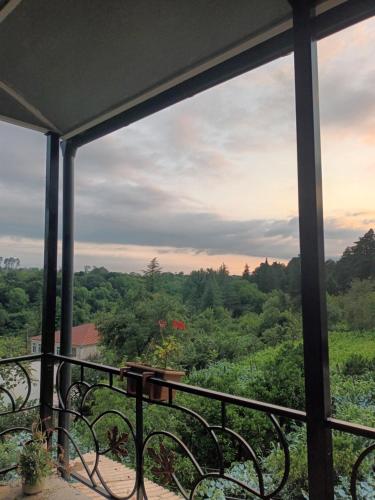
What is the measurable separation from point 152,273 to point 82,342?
70cm

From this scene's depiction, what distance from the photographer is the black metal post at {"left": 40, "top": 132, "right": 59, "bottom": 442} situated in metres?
2.48

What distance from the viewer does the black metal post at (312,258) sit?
1.21 m

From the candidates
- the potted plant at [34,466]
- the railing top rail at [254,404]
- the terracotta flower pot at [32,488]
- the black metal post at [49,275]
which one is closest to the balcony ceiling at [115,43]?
the black metal post at [49,275]

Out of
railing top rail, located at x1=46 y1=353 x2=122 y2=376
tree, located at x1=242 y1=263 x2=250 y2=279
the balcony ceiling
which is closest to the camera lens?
the balcony ceiling

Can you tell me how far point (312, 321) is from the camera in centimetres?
126

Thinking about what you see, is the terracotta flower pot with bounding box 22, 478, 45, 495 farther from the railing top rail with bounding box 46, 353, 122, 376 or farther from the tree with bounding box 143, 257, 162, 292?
the tree with bounding box 143, 257, 162, 292

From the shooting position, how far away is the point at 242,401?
1454 mm

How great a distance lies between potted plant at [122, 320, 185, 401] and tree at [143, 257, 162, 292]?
278 millimetres

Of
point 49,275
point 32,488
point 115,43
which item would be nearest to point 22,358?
point 49,275

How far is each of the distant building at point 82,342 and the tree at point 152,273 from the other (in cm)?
56

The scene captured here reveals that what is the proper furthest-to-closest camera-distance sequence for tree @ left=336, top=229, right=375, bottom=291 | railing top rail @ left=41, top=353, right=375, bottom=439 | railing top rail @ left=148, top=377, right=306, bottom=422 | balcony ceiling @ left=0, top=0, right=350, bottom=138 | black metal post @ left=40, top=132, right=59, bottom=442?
1. black metal post @ left=40, top=132, right=59, bottom=442
2. tree @ left=336, top=229, right=375, bottom=291
3. balcony ceiling @ left=0, top=0, right=350, bottom=138
4. railing top rail @ left=148, top=377, right=306, bottom=422
5. railing top rail @ left=41, top=353, right=375, bottom=439

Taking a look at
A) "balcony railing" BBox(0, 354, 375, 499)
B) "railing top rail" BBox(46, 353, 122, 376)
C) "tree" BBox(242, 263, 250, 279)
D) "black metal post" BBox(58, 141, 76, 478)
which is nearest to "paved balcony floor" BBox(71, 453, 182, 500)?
"balcony railing" BBox(0, 354, 375, 499)

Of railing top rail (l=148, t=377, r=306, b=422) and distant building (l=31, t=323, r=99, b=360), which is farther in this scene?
distant building (l=31, t=323, r=99, b=360)

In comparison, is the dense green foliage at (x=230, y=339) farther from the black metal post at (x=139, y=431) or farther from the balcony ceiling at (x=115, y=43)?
the balcony ceiling at (x=115, y=43)
